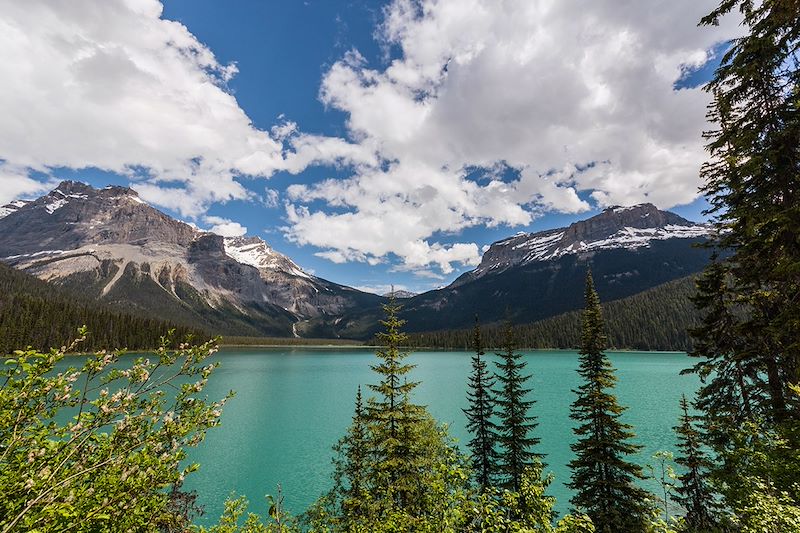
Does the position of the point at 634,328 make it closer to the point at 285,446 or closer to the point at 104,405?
the point at 285,446

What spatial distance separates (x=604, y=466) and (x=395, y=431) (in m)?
12.6

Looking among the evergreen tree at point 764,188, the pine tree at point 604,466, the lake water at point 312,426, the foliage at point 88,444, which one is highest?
the evergreen tree at point 764,188

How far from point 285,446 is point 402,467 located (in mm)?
31234

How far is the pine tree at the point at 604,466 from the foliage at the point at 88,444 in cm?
1956

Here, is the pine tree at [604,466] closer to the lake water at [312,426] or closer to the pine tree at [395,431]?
the lake water at [312,426]

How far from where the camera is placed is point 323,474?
117ft

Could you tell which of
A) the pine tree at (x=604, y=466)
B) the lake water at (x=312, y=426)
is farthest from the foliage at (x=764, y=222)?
the lake water at (x=312, y=426)

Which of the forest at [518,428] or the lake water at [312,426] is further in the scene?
the lake water at [312,426]

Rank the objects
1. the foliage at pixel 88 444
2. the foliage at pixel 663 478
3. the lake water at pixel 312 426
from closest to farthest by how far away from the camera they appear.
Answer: the foliage at pixel 88 444 < the foliage at pixel 663 478 < the lake water at pixel 312 426

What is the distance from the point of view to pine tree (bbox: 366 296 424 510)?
19.1m

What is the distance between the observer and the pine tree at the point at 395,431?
1909 cm

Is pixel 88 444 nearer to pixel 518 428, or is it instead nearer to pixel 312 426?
pixel 518 428

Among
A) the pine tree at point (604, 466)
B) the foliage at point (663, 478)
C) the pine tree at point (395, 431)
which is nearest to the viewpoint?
the foliage at point (663, 478)

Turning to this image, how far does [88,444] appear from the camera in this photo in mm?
5652
